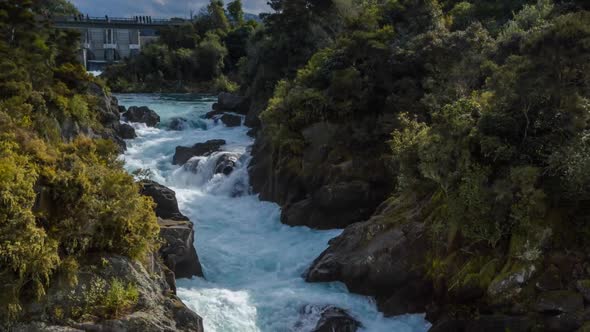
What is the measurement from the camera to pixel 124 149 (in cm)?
3438

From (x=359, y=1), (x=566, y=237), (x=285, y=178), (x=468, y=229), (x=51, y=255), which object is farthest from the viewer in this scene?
(x=359, y=1)

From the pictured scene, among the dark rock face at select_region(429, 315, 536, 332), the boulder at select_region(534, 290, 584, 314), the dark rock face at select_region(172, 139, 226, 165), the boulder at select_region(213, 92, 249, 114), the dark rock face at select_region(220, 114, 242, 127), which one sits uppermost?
the boulder at select_region(213, 92, 249, 114)

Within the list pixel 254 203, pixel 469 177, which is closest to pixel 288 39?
pixel 254 203

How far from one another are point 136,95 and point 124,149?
3072 centimetres

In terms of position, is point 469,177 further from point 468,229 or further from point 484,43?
point 484,43

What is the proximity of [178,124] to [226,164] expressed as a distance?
43.6 ft

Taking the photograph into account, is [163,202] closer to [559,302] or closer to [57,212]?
[57,212]

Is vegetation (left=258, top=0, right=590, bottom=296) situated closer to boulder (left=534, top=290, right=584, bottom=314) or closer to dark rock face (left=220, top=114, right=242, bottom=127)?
boulder (left=534, top=290, right=584, bottom=314)

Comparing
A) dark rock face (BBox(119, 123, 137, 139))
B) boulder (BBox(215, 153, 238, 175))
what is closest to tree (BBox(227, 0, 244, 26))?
dark rock face (BBox(119, 123, 137, 139))

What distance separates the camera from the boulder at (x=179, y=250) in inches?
657

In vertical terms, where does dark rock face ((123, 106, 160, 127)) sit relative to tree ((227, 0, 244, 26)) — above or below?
below

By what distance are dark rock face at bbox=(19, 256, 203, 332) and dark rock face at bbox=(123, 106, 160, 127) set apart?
96.5ft

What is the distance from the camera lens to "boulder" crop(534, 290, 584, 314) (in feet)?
40.3

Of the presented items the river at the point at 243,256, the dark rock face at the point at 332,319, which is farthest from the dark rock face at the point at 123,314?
the dark rock face at the point at 332,319
